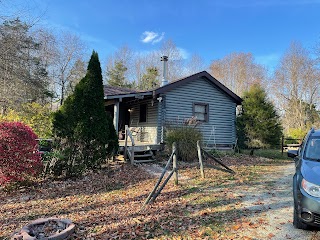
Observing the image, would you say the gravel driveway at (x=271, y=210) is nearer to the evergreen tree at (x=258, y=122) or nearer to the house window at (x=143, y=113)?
the evergreen tree at (x=258, y=122)

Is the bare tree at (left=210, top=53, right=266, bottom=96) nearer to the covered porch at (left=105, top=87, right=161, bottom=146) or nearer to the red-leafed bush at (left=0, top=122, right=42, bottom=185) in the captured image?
the covered porch at (left=105, top=87, right=161, bottom=146)

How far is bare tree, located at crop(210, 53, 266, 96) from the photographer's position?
3666cm

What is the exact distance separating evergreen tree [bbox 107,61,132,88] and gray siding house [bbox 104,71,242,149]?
19.8 meters

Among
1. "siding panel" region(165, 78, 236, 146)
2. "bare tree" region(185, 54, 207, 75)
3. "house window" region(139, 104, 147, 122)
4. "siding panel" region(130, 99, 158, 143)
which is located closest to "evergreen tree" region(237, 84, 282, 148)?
"siding panel" region(165, 78, 236, 146)

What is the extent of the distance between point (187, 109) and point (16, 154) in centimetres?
927

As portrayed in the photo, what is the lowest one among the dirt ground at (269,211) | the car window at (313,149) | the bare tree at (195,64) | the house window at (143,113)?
the dirt ground at (269,211)

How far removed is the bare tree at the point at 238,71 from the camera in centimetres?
3666

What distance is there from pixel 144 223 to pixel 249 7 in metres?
17.7

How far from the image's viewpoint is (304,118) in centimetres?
2989

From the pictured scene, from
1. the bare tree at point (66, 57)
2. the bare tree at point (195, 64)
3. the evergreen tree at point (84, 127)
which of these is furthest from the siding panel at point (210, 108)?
the bare tree at point (66, 57)

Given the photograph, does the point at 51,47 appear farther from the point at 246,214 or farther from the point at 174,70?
the point at 246,214

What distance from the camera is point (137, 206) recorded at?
5.44 meters

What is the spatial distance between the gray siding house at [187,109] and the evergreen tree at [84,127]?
3163 millimetres

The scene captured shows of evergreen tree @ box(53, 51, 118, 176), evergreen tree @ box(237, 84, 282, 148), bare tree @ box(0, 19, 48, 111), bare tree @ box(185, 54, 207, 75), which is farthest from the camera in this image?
bare tree @ box(185, 54, 207, 75)
